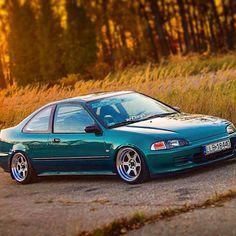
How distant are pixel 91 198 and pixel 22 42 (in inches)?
1866

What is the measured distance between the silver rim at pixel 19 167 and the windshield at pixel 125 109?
1.53 meters

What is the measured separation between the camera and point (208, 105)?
14.5 metres

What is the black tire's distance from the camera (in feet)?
35.9

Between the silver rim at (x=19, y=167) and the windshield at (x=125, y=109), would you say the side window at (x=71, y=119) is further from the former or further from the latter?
the silver rim at (x=19, y=167)

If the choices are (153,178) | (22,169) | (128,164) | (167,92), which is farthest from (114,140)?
(167,92)

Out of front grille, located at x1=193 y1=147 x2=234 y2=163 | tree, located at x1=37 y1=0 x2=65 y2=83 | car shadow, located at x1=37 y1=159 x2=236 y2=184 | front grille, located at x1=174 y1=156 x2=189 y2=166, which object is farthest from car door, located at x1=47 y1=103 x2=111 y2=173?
tree, located at x1=37 y1=0 x2=65 y2=83

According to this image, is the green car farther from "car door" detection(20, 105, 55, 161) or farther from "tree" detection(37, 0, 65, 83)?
"tree" detection(37, 0, 65, 83)

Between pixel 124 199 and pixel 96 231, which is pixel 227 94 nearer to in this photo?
pixel 124 199

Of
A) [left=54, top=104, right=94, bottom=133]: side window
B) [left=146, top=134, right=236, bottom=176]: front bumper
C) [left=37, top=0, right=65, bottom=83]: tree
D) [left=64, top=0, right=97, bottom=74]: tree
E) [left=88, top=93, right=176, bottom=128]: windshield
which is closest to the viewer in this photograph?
[left=146, top=134, right=236, bottom=176]: front bumper

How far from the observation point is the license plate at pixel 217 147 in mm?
9344

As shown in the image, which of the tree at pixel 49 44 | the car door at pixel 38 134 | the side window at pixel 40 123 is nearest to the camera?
the car door at pixel 38 134

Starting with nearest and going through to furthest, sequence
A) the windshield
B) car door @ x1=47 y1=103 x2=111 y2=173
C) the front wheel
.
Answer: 1. the front wheel
2. car door @ x1=47 y1=103 x2=111 y2=173
3. the windshield

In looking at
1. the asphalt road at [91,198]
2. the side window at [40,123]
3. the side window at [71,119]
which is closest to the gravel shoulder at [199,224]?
the asphalt road at [91,198]

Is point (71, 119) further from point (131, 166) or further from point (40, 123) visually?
point (131, 166)
